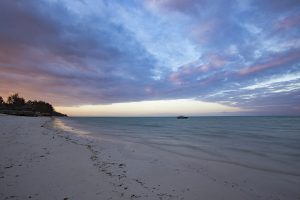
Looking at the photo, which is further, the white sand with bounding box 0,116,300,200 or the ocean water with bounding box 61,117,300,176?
the ocean water with bounding box 61,117,300,176

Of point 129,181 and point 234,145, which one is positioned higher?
point 129,181

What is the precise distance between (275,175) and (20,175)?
504 inches

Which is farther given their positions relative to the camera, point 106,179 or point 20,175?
point 106,179

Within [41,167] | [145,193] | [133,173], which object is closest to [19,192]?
[41,167]

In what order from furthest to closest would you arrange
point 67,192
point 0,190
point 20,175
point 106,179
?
point 106,179
point 20,175
point 67,192
point 0,190

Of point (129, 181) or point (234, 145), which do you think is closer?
point (129, 181)

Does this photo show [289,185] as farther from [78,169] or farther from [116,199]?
[78,169]

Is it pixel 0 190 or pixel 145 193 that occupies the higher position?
pixel 0 190

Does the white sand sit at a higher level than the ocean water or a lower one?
higher

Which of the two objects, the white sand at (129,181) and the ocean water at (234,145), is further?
the ocean water at (234,145)

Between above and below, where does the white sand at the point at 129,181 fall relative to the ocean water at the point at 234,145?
above

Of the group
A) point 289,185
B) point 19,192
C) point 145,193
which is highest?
point 19,192

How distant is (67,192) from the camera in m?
5.93

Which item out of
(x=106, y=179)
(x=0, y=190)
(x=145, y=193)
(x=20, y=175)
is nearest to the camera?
(x=0, y=190)
